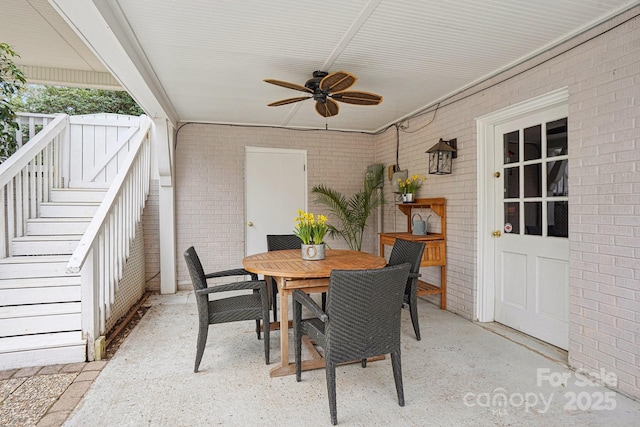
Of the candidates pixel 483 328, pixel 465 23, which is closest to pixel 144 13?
pixel 465 23

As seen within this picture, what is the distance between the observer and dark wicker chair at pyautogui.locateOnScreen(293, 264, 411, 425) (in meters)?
1.82

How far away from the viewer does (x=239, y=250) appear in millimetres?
4980

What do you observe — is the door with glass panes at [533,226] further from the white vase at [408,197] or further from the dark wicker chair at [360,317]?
the dark wicker chair at [360,317]

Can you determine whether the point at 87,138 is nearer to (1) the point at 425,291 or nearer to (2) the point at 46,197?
(2) the point at 46,197

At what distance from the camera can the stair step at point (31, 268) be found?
3010mm

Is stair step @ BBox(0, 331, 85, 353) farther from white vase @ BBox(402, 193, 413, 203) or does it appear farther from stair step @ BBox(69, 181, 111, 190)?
white vase @ BBox(402, 193, 413, 203)

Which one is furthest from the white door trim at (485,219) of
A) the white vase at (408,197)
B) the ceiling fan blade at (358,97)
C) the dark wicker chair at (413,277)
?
the ceiling fan blade at (358,97)

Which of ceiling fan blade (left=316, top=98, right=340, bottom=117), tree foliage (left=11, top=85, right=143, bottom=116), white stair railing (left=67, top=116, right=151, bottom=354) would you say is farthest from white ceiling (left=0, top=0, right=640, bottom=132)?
tree foliage (left=11, top=85, right=143, bottom=116)

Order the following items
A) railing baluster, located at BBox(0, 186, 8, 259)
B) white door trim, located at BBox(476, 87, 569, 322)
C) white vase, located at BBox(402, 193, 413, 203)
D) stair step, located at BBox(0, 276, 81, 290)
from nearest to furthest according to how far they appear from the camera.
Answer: stair step, located at BBox(0, 276, 81, 290)
railing baluster, located at BBox(0, 186, 8, 259)
white door trim, located at BBox(476, 87, 569, 322)
white vase, located at BBox(402, 193, 413, 203)

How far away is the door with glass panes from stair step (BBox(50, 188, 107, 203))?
4.58 meters

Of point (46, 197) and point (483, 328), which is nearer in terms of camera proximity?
point (483, 328)

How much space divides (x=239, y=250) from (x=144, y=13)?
3.38 metres

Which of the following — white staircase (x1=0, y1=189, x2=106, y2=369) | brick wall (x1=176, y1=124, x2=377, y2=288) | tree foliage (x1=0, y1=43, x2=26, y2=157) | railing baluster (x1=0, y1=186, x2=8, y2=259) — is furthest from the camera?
brick wall (x1=176, y1=124, x2=377, y2=288)

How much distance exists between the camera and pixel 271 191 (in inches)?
200
